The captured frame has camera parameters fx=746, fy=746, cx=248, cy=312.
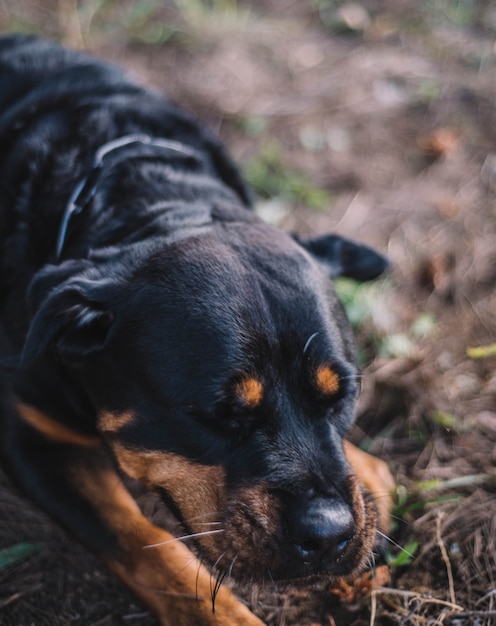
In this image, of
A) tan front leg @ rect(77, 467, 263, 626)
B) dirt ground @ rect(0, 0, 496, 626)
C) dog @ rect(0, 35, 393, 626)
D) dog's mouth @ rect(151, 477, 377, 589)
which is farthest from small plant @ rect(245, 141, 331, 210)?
dog's mouth @ rect(151, 477, 377, 589)

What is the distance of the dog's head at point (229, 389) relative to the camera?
2154 mm

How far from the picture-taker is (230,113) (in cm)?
504

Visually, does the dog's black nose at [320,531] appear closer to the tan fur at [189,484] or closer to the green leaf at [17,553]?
the tan fur at [189,484]

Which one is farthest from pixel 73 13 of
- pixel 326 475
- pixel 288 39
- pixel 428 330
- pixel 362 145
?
pixel 326 475

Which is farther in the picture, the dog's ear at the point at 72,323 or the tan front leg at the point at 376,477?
the tan front leg at the point at 376,477

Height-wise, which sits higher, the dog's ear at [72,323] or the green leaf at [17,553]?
the dog's ear at [72,323]

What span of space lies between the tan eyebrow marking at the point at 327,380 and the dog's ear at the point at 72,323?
69 cm

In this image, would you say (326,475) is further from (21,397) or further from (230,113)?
(230,113)

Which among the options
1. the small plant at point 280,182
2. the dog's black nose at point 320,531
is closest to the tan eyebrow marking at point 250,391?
the dog's black nose at point 320,531

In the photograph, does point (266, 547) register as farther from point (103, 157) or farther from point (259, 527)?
point (103, 157)

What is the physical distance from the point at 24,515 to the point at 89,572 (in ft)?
1.36

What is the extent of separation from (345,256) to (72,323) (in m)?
1.09

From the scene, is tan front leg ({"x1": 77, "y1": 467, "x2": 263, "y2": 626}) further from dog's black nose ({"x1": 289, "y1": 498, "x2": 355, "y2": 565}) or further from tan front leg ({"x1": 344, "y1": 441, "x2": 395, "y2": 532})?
tan front leg ({"x1": 344, "y1": 441, "x2": 395, "y2": 532})

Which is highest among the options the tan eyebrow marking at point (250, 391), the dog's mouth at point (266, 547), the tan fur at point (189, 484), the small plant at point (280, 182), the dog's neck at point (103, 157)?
the dog's neck at point (103, 157)
